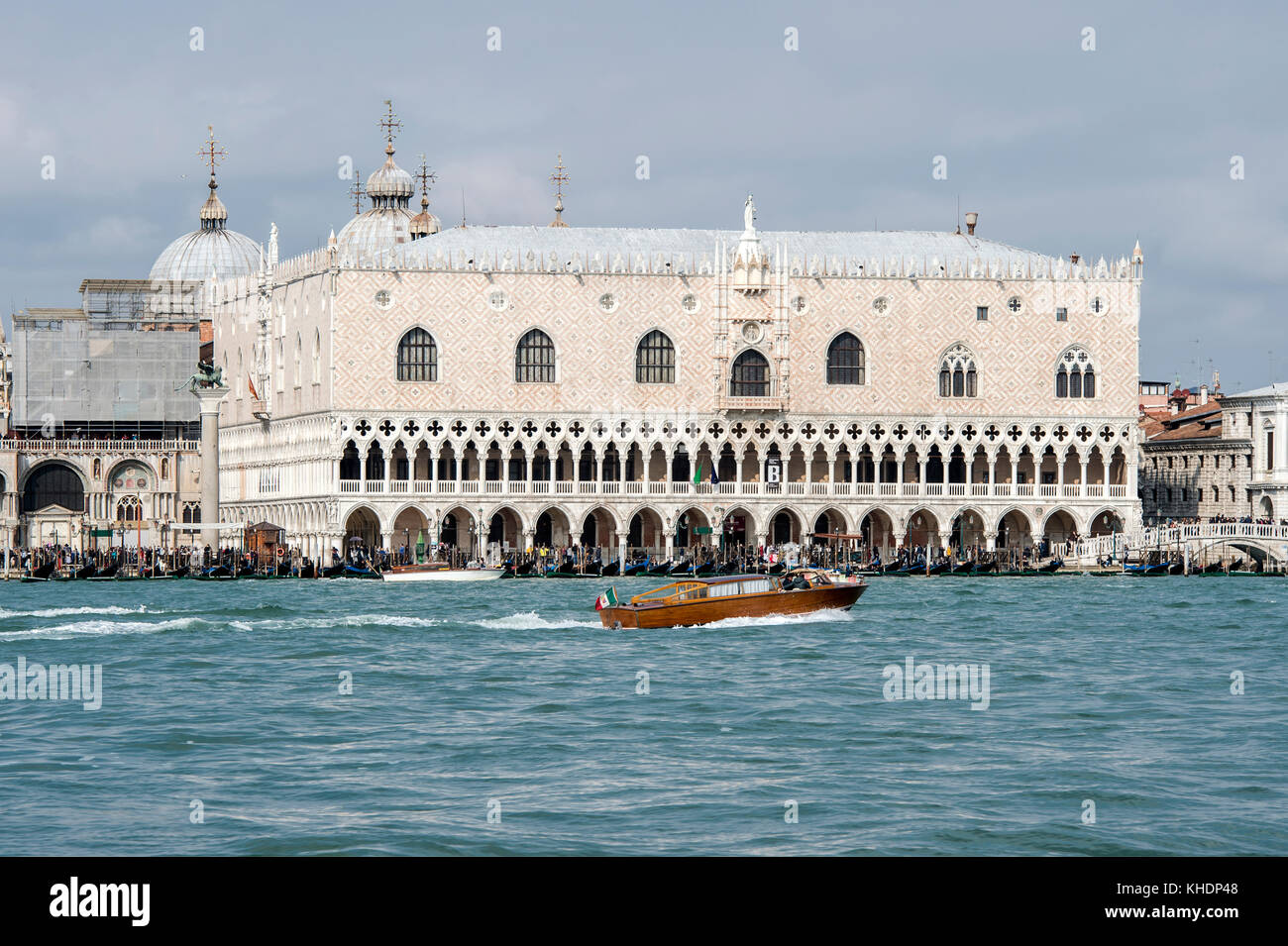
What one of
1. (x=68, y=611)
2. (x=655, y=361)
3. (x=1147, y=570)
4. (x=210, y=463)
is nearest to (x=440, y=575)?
(x=655, y=361)

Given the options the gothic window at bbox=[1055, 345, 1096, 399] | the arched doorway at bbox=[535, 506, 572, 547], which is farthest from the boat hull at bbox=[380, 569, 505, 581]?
the gothic window at bbox=[1055, 345, 1096, 399]

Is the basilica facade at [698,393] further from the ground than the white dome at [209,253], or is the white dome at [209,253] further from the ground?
the white dome at [209,253]

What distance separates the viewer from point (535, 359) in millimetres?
64562

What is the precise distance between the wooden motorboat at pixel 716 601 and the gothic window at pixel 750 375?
28.5m

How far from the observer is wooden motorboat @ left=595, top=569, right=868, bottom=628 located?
34406 mm

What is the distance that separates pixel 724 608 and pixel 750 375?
31.0m

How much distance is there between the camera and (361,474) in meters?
63.5

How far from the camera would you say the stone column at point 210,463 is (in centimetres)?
7231

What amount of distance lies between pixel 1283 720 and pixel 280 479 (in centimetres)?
5098

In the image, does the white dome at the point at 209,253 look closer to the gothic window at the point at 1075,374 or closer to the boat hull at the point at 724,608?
the gothic window at the point at 1075,374

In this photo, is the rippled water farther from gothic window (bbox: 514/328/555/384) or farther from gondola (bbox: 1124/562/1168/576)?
gothic window (bbox: 514/328/555/384)

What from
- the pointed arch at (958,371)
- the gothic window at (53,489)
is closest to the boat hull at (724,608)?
the pointed arch at (958,371)
